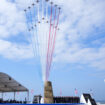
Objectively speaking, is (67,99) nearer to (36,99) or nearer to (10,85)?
(36,99)

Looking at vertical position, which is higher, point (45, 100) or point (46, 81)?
point (46, 81)

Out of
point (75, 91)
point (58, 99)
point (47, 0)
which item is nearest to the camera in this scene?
point (47, 0)

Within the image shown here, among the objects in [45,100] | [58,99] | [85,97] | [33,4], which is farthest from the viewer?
[58,99]

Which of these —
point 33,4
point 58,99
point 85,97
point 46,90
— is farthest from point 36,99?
Answer: point 33,4

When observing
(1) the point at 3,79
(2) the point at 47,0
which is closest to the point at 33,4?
(2) the point at 47,0

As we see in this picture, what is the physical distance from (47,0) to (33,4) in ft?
8.98

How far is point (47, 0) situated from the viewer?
22938mm

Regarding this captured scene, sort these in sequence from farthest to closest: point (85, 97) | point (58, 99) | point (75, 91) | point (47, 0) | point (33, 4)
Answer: point (75, 91) → point (58, 99) → point (85, 97) → point (33, 4) → point (47, 0)

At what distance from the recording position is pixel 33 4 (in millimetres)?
24656

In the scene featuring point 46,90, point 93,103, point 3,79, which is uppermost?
point 3,79

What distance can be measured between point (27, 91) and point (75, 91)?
1170cm

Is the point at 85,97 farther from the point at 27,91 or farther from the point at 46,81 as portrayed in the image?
the point at 27,91

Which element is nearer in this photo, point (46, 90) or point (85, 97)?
point (46, 90)

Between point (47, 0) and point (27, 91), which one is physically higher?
point (47, 0)
